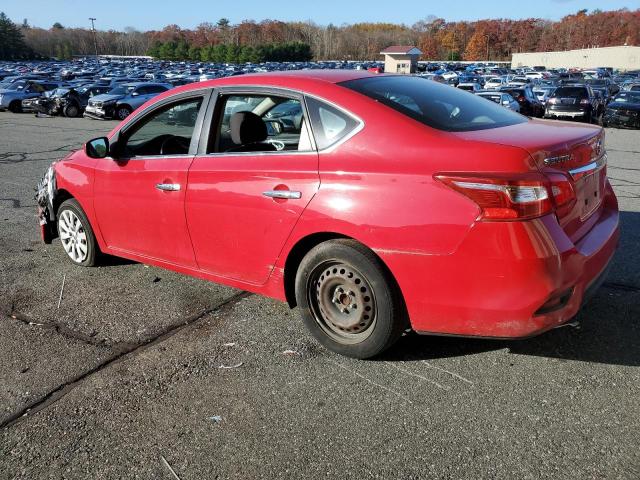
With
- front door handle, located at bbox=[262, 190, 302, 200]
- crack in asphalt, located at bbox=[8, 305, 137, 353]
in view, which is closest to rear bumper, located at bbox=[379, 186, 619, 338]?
front door handle, located at bbox=[262, 190, 302, 200]

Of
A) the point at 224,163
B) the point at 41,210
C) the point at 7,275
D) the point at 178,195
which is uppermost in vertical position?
the point at 224,163

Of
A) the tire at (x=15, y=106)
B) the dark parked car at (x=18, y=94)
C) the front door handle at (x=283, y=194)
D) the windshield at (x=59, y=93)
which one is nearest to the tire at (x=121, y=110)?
the windshield at (x=59, y=93)

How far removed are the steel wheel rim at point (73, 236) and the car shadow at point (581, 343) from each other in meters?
3.08

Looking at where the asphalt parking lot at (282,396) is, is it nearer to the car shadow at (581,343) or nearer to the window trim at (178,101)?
the car shadow at (581,343)

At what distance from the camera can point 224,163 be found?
145 inches

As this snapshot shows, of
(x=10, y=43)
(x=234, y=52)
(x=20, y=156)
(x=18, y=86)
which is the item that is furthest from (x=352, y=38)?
(x=20, y=156)

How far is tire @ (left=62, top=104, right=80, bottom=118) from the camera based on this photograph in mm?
26469

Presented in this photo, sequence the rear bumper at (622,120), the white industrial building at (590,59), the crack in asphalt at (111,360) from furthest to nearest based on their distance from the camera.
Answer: the white industrial building at (590,59) → the rear bumper at (622,120) → the crack in asphalt at (111,360)

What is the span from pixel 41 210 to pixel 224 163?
2.74 meters

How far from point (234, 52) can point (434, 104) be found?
393 ft

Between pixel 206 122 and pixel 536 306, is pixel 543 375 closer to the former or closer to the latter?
pixel 536 306

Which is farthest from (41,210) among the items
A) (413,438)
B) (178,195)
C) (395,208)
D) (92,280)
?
(413,438)

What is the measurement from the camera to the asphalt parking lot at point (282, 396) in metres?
2.52

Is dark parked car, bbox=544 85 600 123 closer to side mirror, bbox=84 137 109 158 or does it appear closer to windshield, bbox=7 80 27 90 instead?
side mirror, bbox=84 137 109 158
